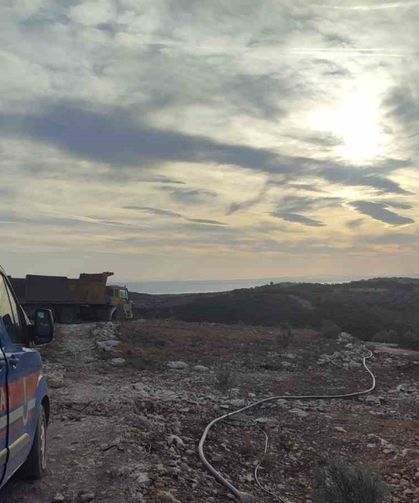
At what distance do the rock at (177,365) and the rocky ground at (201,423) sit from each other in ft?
0.11

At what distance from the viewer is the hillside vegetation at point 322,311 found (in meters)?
34.5

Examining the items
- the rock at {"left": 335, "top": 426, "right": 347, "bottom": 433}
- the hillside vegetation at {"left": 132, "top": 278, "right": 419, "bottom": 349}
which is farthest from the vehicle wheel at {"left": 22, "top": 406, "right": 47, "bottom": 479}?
the hillside vegetation at {"left": 132, "top": 278, "right": 419, "bottom": 349}

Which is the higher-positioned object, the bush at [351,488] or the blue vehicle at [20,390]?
the blue vehicle at [20,390]

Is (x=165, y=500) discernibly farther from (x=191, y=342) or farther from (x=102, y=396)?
(x=191, y=342)

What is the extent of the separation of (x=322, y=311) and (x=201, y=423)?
3651 centimetres

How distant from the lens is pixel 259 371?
16953 mm

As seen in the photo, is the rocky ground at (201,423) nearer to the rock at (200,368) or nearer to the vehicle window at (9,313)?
the rock at (200,368)

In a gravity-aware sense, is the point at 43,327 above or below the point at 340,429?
above

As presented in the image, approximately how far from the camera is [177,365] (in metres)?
16.6

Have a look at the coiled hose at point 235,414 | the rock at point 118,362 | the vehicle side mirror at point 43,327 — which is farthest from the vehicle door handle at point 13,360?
the rock at point 118,362

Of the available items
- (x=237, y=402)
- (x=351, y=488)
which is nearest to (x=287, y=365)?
(x=237, y=402)

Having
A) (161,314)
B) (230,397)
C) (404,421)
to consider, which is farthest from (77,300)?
(404,421)

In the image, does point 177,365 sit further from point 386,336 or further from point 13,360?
point 386,336

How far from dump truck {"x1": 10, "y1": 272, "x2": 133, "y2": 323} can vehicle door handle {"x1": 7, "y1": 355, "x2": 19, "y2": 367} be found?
27.4 meters
